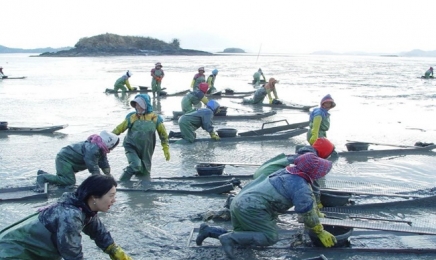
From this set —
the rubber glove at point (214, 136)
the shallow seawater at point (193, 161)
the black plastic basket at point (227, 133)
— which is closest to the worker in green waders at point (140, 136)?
the shallow seawater at point (193, 161)

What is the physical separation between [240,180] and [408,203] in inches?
103

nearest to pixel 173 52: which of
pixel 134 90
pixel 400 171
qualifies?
pixel 134 90

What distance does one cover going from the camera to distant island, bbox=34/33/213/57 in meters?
97.5

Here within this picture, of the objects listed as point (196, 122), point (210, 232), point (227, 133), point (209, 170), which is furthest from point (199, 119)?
point (210, 232)

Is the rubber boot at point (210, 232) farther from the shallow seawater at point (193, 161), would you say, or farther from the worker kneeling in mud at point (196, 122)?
the worker kneeling in mud at point (196, 122)

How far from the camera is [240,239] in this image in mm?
5035

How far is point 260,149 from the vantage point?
11.1m

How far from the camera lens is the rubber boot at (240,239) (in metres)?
5.00

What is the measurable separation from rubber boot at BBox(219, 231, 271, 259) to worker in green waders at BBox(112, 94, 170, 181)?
3572mm

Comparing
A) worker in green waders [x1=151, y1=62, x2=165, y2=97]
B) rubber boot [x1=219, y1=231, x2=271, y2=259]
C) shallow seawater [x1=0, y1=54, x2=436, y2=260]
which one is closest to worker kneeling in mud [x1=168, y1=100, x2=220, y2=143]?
shallow seawater [x1=0, y1=54, x2=436, y2=260]

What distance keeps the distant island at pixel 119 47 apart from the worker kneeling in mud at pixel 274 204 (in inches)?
3669

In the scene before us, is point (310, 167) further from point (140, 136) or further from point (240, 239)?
point (140, 136)

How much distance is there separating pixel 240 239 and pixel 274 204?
0.52m

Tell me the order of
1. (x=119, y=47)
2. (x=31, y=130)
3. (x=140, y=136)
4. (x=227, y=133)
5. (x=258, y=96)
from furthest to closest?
(x=119, y=47) → (x=258, y=96) → (x=31, y=130) → (x=227, y=133) → (x=140, y=136)
